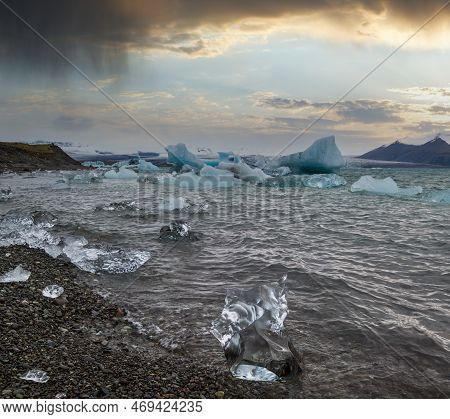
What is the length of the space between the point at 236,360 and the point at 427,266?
275 inches

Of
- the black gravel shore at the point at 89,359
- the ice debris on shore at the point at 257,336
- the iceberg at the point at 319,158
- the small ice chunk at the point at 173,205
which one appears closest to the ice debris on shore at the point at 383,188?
the iceberg at the point at 319,158

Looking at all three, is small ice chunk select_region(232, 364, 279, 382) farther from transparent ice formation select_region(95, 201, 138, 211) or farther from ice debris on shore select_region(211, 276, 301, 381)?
transparent ice formation select_region(95, 201, 138, 211)

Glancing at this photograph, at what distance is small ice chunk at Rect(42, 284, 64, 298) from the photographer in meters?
6.36

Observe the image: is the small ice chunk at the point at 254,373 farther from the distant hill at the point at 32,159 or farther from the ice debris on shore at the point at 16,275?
the distant hill at the point at 32,159

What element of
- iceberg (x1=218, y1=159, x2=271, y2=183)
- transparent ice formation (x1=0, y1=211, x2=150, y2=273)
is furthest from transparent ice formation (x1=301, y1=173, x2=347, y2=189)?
transparent ice formation (x1=0, y1=211, x2=150, y2=273)

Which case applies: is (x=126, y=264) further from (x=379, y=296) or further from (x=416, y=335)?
(x=416, y=335)

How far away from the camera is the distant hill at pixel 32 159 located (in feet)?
176

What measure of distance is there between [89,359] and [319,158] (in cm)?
3679

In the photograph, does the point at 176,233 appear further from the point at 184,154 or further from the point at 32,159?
the point at 32,159

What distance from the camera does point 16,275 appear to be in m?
6.93

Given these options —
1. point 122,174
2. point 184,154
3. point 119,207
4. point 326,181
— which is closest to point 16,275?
point 119,207

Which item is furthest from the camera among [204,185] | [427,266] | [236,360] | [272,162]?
[272,162]
